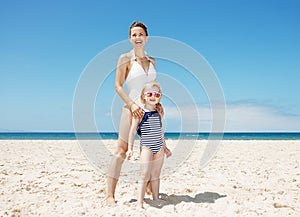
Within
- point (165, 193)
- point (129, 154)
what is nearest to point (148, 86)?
point (129, 154)

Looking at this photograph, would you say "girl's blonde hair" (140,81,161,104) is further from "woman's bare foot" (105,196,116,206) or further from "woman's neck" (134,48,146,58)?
"woman's bare foot" (105,196,116,206)

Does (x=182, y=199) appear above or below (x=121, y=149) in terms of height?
below

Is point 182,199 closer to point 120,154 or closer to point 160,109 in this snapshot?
point 120,154

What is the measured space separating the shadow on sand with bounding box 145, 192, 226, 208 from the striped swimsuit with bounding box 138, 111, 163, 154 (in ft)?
1.99

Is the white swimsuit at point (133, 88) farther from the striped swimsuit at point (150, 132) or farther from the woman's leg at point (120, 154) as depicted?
the striped swimsuit at point (150, 132)

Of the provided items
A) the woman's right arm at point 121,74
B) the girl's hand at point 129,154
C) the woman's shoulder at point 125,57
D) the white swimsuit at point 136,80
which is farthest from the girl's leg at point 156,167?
the woman's shoulder at point 125,57

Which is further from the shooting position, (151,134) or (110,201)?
(110,201)

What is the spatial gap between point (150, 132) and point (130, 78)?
25.5 inches

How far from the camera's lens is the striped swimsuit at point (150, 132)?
3498 mm

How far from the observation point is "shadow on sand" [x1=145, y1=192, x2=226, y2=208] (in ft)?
12.0

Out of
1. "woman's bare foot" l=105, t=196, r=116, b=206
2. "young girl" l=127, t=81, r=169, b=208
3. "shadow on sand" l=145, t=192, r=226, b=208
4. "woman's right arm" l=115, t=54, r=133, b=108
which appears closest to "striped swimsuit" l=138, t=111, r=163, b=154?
"young girl" l=127, t=81, r=169, b=208

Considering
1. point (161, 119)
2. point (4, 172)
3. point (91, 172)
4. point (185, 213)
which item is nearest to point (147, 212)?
point (185, 213)

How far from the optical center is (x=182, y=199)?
3.91 metres

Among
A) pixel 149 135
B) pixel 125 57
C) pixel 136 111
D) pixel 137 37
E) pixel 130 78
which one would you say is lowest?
pixel 149 135
